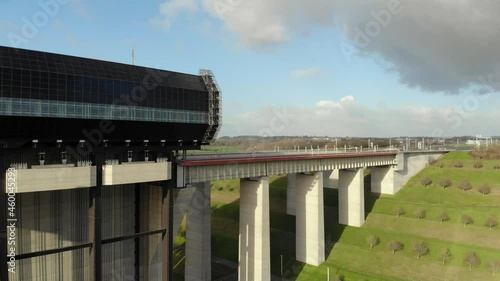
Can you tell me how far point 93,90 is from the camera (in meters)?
32.0

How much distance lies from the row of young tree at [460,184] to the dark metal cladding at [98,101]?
60.0 m

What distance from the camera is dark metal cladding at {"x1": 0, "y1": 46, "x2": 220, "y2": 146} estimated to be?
28250 mm

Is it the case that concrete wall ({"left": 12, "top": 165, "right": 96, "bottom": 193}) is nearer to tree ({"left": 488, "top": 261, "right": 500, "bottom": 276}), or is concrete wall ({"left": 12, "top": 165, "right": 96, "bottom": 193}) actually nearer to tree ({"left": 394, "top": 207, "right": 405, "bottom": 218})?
tree ({"left": 488, "top": 261, "right": 500, "bottom": 276})

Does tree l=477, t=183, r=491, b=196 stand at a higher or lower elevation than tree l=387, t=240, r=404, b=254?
higher

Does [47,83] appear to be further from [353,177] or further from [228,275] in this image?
[353,177]

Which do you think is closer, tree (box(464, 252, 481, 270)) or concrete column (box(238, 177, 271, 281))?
concrete column (box(238, 177, 271, 281))

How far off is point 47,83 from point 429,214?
6639 centimetres

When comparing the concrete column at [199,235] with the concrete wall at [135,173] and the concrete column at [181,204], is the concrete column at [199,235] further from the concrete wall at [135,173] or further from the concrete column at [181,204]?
the concrete wall at [135,173]

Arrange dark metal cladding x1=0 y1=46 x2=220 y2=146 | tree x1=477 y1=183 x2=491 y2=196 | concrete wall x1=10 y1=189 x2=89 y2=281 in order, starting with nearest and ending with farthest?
dark metal cladding x1=0 y1=46 x2=220 y2=146 < concrete wall x1=10 y1=189 x2=89 y2=281 < tree x1=477 y1=183 x2=491 y2=196

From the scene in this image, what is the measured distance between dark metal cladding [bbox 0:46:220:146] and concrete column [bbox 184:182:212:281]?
13.6 m

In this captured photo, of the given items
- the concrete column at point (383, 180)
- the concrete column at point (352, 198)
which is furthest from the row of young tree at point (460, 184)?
the concrete column at point (352, 198)

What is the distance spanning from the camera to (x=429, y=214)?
66.6 metres

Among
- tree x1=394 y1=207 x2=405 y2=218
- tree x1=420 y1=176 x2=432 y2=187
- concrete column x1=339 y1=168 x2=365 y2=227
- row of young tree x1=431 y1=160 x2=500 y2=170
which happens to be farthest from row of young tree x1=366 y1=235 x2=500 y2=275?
row of young tree x1=431 y1=160 x2=500 y2=170

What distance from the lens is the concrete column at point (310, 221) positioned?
58750 millimetres
